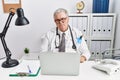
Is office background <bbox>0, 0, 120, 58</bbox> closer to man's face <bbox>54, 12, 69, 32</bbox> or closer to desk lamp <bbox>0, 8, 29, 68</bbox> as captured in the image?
man's face <bbox>54, 12, 69, 32</bbox>

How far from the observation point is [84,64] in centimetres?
154

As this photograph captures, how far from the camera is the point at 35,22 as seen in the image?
2.84m

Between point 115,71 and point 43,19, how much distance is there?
1766 millimetres

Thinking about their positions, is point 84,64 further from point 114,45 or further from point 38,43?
point 38,43

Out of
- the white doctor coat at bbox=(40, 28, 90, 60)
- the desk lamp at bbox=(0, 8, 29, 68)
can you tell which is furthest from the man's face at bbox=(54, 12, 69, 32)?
the desk lamp at bbox=(0, 8, 29, 68)

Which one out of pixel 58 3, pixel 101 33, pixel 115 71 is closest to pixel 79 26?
pixel 101 33

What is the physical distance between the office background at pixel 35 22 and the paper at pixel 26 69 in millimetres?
1331

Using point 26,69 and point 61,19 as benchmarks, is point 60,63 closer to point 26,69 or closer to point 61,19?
point 26,69

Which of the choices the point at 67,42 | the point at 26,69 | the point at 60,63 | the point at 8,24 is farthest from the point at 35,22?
the point at 60,63

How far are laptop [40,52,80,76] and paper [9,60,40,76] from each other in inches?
4.5

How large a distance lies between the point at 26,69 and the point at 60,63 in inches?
14.1

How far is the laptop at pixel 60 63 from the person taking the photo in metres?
1.26

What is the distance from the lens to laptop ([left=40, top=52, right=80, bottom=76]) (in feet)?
4.13

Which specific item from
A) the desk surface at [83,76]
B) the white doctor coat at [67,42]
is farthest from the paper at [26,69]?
the white doctor coat at [67,42]
